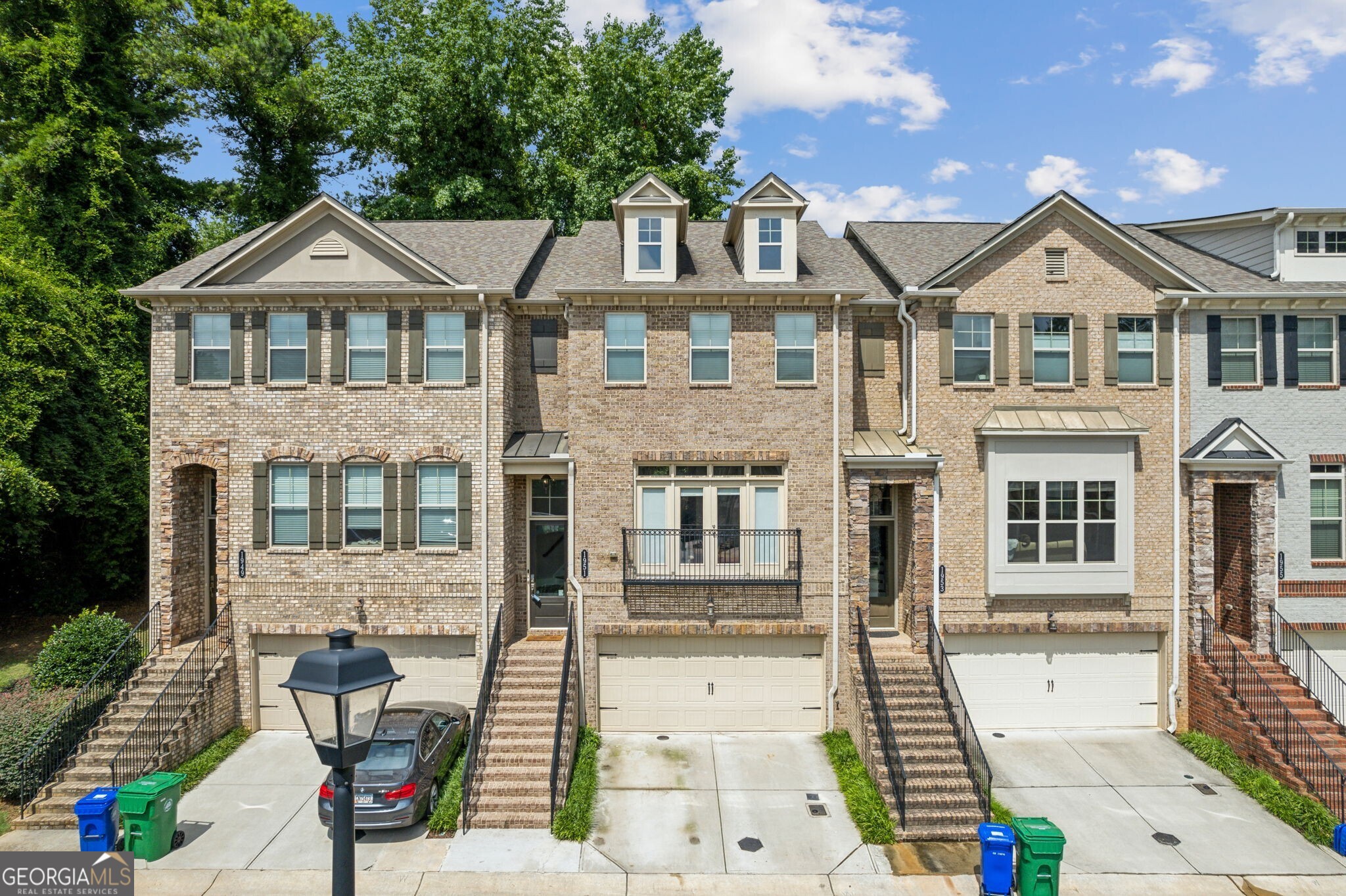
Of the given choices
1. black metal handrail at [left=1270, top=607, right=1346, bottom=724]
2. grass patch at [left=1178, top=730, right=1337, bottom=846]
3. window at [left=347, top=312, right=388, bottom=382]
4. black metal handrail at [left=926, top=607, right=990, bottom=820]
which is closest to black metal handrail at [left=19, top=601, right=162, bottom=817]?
window at [left=347, top=312, right=388, bottom=382]

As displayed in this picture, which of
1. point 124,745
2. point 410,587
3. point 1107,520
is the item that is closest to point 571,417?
point 410,587

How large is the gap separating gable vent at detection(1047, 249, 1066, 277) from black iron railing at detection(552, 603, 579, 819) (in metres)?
11.4

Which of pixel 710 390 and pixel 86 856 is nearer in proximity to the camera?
pixel 86 856

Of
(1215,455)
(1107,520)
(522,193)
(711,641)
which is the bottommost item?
(711,641)

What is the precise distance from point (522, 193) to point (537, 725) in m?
19.6

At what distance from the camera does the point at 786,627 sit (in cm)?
1350

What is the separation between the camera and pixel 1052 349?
46.2 feet

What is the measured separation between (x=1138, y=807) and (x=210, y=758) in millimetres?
15499

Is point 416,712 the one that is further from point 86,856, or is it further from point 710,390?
point 710,390

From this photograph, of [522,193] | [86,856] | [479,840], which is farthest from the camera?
[522,193]

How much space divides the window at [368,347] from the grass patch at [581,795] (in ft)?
25.7

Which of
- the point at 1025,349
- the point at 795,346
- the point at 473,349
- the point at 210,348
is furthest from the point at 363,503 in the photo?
the point at 1025,349

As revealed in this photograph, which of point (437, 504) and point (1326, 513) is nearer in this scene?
point (437, 504)

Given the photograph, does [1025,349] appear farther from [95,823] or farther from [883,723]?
[95,823]
